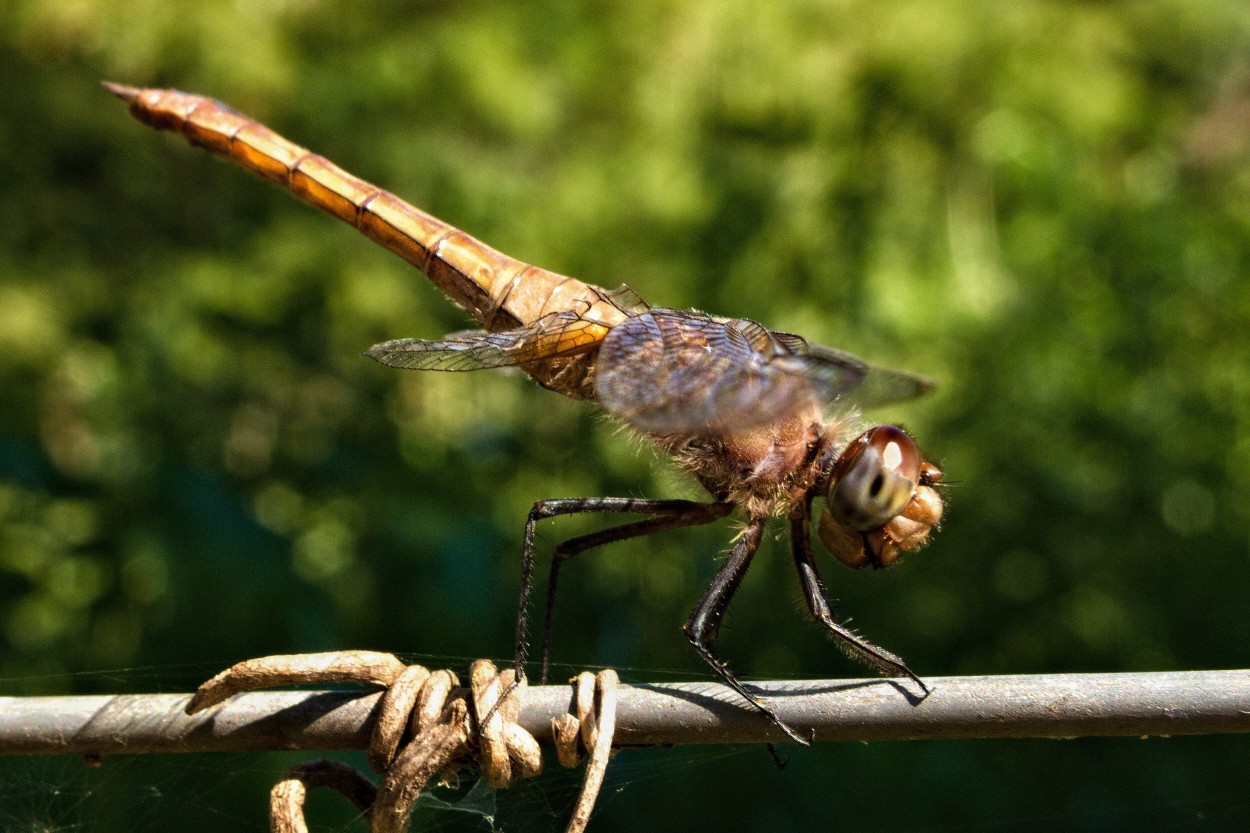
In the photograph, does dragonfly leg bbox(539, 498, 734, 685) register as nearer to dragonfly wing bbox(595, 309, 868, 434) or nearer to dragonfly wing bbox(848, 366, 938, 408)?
dragonfly wing bbox(595, 309, 868, 434)

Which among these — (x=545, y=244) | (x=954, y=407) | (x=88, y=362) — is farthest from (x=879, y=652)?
(x=88, y=362)

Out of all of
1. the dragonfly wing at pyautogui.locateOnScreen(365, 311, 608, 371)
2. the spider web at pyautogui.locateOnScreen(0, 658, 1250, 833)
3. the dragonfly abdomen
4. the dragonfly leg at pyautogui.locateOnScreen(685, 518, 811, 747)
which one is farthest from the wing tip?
the dragonfly leg at pyautogui.locateOnScreen(685, 518, 811, 747)

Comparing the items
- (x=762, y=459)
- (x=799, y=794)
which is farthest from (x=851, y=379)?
(x=799, y=794)

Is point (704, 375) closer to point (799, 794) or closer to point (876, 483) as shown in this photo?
point (876, 483)

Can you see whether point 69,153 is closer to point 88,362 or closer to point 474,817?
point 88,362

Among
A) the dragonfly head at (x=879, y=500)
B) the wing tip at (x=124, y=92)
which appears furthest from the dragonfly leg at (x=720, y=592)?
the wing tip at (x=124, y=92)

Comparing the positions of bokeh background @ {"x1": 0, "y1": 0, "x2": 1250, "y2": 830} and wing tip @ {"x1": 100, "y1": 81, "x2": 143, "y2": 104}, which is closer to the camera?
wing tip @ {"x1": 100, "y1": 81, "x2": 143, "y2": 104}

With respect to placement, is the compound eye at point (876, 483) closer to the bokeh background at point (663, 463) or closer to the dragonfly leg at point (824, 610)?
the dragonfly leg at point (824, 610)
